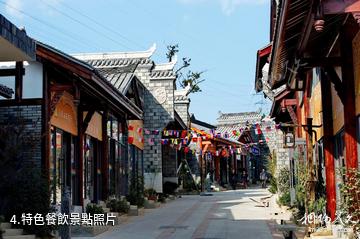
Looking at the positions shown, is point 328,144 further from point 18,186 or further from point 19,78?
point 19,78

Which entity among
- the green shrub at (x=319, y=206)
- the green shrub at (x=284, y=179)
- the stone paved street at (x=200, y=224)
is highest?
the green shrub at (x=284, y=179)

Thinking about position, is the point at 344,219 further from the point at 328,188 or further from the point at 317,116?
the point at 317,116

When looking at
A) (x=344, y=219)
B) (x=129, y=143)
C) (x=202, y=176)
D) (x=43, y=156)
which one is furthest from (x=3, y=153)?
(x=202, y=176)

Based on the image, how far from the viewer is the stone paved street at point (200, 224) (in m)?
13.3

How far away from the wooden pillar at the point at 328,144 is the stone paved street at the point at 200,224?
172 cm

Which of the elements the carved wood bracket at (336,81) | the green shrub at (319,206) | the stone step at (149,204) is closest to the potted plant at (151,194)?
the stone step at (149,204)

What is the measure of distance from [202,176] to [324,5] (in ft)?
101

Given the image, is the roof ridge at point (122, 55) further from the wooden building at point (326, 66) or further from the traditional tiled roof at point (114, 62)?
the wooden building at point (326, 66)

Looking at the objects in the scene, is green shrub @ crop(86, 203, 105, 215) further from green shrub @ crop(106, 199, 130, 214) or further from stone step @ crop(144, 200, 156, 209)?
stone step @ crop(144, 200, 156, 209)

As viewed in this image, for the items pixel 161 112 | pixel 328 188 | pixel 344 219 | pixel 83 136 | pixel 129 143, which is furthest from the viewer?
pixel 161 112

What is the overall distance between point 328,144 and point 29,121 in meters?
6.51

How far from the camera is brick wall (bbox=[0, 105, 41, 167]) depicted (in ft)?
40.6

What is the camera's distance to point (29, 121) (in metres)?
12.6

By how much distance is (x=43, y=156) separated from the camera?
41.0 ft
